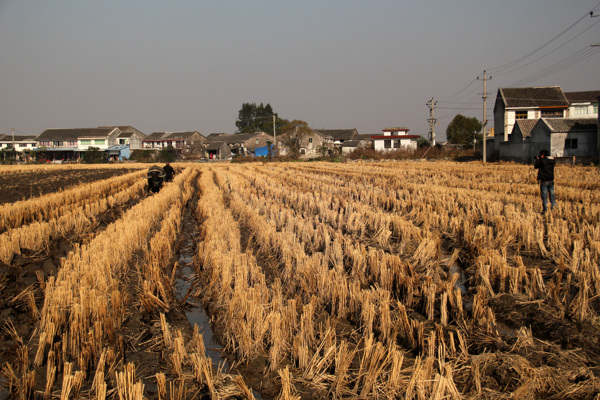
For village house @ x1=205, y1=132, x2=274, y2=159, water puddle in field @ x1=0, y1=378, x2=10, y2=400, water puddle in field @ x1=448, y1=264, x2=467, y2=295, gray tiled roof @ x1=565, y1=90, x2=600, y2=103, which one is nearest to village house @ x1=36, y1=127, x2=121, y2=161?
village house @ x1=205, y1=132, x2=274, y2=159

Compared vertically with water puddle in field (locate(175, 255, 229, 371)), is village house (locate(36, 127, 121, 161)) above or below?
above

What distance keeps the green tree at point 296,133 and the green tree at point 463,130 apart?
20797 millimetres

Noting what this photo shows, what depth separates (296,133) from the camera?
61.7 m

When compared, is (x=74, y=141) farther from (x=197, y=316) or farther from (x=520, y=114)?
(x=197, y=316)

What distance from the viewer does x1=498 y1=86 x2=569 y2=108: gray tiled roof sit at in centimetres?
4541

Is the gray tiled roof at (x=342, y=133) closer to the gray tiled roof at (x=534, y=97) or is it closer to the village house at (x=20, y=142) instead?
the gray tiled roof at (x=534, y=97)

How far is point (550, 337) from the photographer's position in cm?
396

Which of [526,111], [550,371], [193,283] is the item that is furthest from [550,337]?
[526,111]

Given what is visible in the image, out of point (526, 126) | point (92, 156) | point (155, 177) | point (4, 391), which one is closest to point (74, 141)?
point (92, 156)

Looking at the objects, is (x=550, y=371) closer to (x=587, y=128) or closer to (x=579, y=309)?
(x=579, y=309)

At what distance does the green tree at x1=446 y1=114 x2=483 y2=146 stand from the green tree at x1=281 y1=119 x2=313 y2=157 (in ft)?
68.2

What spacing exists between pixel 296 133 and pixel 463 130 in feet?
78.8

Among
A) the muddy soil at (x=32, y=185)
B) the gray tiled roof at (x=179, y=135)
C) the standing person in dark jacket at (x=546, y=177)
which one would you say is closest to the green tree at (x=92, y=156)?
the gray tiled roof at (x=179, y=135)

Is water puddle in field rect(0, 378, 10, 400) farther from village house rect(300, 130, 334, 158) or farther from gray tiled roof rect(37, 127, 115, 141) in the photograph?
gray tiled roof rect(37, 127, 115, 141)
